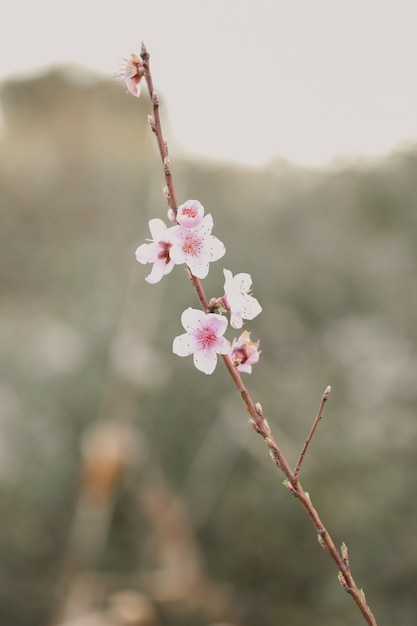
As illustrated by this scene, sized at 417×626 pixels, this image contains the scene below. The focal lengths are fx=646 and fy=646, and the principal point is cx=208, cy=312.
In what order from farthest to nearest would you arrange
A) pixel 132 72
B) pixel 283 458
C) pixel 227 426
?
pixel 227 426, pixel 132 72, pixel 283 458

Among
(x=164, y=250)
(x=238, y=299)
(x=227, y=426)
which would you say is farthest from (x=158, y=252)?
(x=227, y=426)

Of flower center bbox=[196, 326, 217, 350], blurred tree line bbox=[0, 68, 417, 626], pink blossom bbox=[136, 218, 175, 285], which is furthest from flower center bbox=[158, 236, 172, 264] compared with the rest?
blurred tree line bbox=[0, 68, 417, 626]

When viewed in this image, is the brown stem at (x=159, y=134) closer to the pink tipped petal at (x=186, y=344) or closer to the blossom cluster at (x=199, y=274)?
the blossom cluster at (x=199, y=274)

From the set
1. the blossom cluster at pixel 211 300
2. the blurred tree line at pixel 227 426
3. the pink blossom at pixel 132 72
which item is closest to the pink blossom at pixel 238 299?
the blossom cluster at pixel 211 300

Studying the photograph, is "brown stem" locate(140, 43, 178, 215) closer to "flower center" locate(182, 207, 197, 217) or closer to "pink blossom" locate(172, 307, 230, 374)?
"flower center" locate(182, 207, 197, 217)

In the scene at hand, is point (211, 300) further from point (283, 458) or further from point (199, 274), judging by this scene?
point (283, 458)

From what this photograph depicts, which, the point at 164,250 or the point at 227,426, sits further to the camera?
the point at 227,426

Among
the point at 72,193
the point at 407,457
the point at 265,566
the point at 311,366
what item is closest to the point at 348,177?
the point at 311,366
